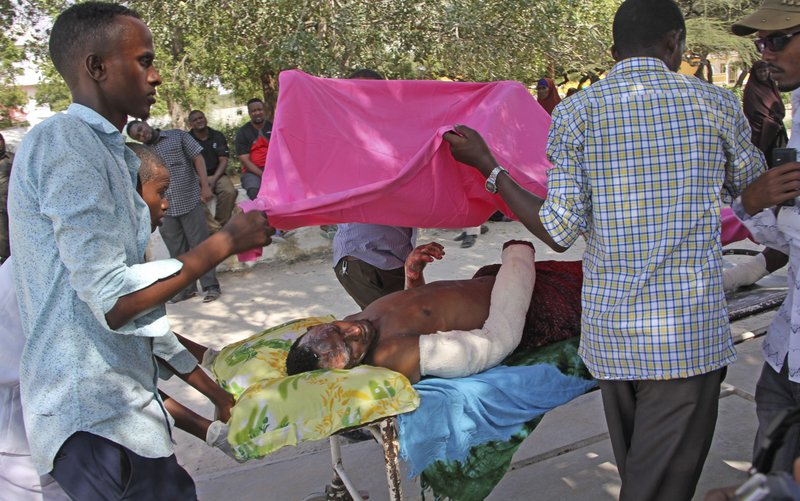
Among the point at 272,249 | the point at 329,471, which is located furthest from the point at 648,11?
the point at 272,249

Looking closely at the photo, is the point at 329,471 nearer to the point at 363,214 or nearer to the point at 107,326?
the point at 363,214

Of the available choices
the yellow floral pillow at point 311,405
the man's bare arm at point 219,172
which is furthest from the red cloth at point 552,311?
the man's bare arm at point 219,172

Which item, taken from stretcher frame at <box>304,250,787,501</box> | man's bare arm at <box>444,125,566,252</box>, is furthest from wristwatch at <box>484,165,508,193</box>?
stretcher frame at <box>304,250,787,501</box>

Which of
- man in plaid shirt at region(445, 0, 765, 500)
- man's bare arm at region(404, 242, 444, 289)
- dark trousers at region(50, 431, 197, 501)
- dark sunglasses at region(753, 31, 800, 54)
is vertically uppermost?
dark sunglasses at region(753, 31, 800, 54)

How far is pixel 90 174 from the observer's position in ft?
5.50

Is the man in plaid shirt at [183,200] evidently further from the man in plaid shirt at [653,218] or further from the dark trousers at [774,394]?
the dark trousers at [774,394]

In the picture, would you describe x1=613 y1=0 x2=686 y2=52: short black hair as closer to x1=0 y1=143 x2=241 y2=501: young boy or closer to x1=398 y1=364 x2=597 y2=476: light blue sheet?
x1=398 y1=364 x2=597 y2=476: light blue sheet

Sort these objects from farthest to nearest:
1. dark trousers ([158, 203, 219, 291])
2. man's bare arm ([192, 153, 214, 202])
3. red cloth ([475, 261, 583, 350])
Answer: man's bare arm ([192, 153, 214, 202]), dark trousers ([158, 203, 219, 291]), red cloth ([475, 261, 583, 350])

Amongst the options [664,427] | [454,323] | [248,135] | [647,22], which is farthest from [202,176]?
[664,427]

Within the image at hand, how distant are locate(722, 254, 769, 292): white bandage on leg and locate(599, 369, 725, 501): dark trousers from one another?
4.91 feet

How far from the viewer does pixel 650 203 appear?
6.75ft

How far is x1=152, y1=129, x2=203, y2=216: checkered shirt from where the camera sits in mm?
6977

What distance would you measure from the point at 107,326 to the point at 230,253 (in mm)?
381

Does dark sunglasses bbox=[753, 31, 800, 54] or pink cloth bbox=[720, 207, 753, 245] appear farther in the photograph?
pink cloth bbox=[720, 207, 753, 245]
